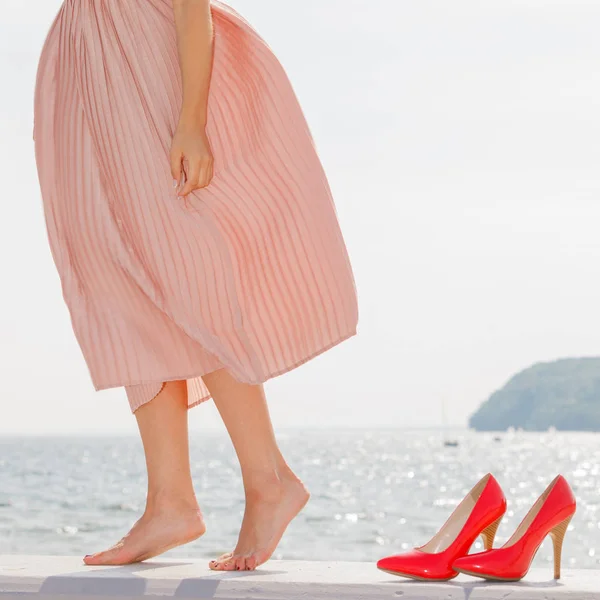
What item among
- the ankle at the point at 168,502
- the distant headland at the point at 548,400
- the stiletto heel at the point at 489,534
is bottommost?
the distant headland at the point at 548,400

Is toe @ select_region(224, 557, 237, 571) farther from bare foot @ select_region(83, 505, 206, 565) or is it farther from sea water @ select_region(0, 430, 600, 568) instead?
sea water @ select_region(0, 430, 600, 568)

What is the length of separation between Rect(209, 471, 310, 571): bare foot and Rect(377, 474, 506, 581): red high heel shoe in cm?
26

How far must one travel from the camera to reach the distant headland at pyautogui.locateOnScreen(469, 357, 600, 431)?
291 ft

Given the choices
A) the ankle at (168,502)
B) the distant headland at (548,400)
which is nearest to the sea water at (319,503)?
the ankle at (168,502)

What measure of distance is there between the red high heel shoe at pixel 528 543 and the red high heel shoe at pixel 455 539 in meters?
0.04

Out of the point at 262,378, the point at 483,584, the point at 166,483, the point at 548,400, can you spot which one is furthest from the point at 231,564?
the point at 548,400

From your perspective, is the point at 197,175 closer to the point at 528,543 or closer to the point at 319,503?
the point at 528,543

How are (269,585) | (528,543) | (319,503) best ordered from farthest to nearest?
(319,503) < (528,543) < (269,585)

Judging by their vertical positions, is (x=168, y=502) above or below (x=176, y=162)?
below

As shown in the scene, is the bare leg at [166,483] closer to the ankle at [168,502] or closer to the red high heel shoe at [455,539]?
the ankle at [168,502]

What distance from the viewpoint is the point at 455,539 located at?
2006mm

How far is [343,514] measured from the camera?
2344 cm

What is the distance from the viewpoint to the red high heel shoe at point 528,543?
191cm

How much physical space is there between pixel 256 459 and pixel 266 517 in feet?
0.39
